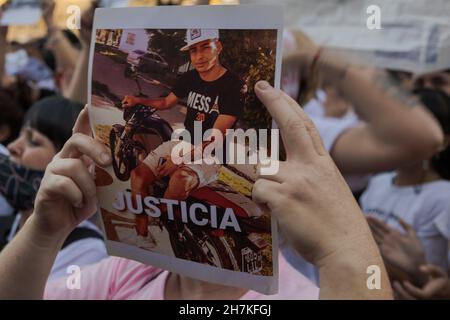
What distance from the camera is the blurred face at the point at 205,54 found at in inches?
32.4

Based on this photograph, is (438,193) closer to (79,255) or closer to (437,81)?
(437,81)

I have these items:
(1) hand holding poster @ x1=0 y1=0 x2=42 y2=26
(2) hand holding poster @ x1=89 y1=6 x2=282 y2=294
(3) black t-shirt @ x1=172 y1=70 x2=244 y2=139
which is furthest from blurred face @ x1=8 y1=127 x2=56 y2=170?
(3) black t-shirt @ x1=172 y1=70 x2=244 y2=139

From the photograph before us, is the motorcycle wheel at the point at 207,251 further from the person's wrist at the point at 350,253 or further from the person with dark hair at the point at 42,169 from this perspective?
the person with dark hair at the point at 42,169

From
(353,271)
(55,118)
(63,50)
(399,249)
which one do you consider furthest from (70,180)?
(63,50)

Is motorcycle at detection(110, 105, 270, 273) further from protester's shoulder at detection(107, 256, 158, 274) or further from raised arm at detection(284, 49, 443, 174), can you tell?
raised arm at detection(284, 49, 443, 174)

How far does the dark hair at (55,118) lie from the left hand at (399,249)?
989 mm

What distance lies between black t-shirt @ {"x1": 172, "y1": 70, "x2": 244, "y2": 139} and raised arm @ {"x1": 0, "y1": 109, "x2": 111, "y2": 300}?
6.1 inches

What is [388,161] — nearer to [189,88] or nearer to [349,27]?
[349,27]

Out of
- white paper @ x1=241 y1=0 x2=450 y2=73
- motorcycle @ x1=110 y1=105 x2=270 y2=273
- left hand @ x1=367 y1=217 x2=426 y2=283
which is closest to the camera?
motorcycle @ x1=110 y1=105 x2=270 y2=273

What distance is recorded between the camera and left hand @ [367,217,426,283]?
1829mm

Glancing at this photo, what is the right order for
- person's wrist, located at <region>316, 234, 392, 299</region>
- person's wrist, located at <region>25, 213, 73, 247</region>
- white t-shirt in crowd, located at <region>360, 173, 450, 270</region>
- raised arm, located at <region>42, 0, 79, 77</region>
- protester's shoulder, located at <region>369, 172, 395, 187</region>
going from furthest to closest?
raised arm, located at <region>42, 0, 79, 77</region>, protester's shoulder, located at <region>369, 172, 395, 187</region>, white t-shirt in crowd, located at <region>360, 173, 450, 270</region>, person's wrist, located at <region>25, 213, 73, 247</region>, person's wrist, located at <region>316, 234, 392, 299</region>

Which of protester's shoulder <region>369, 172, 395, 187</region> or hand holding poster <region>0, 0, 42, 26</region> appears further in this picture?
hand holding poster <region>0, 0, 42, 26</region>

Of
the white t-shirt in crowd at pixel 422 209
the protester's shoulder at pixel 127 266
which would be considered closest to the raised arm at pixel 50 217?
the protester's shoulder at pixel 127 266

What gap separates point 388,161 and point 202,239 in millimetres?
735
